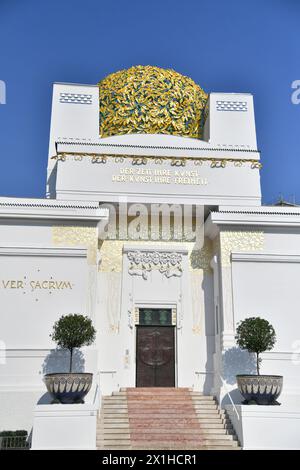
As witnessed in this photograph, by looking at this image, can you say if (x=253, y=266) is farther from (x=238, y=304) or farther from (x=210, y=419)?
(x=210, y=419)

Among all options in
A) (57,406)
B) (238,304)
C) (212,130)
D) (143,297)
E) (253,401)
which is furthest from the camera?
(212,130)

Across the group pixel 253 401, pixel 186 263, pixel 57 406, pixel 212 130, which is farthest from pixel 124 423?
pixel 212 130

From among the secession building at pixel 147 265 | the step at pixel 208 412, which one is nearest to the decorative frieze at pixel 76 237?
the secession building at pixel 147 265

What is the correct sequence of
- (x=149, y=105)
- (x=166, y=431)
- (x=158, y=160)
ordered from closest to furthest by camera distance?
(x=166, y=431), (x=158, y=160), (x=149, y=105)

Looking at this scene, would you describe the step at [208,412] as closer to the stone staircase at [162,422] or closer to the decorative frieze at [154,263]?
the stone staircase at [162,422]

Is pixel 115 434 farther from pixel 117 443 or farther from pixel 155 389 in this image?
pixel 155 389

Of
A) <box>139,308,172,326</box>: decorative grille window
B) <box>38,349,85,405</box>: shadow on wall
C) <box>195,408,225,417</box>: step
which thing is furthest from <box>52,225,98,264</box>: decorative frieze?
<box>195,408,225,417</box>: step

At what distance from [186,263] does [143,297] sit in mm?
1451

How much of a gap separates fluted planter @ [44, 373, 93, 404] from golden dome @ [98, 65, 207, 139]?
816 centimetres

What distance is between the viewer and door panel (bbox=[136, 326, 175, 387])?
13.3 m

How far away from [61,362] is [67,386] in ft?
5.30

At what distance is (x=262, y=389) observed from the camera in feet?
35.6

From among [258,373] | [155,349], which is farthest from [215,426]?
[155,349]

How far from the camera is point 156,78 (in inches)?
658
